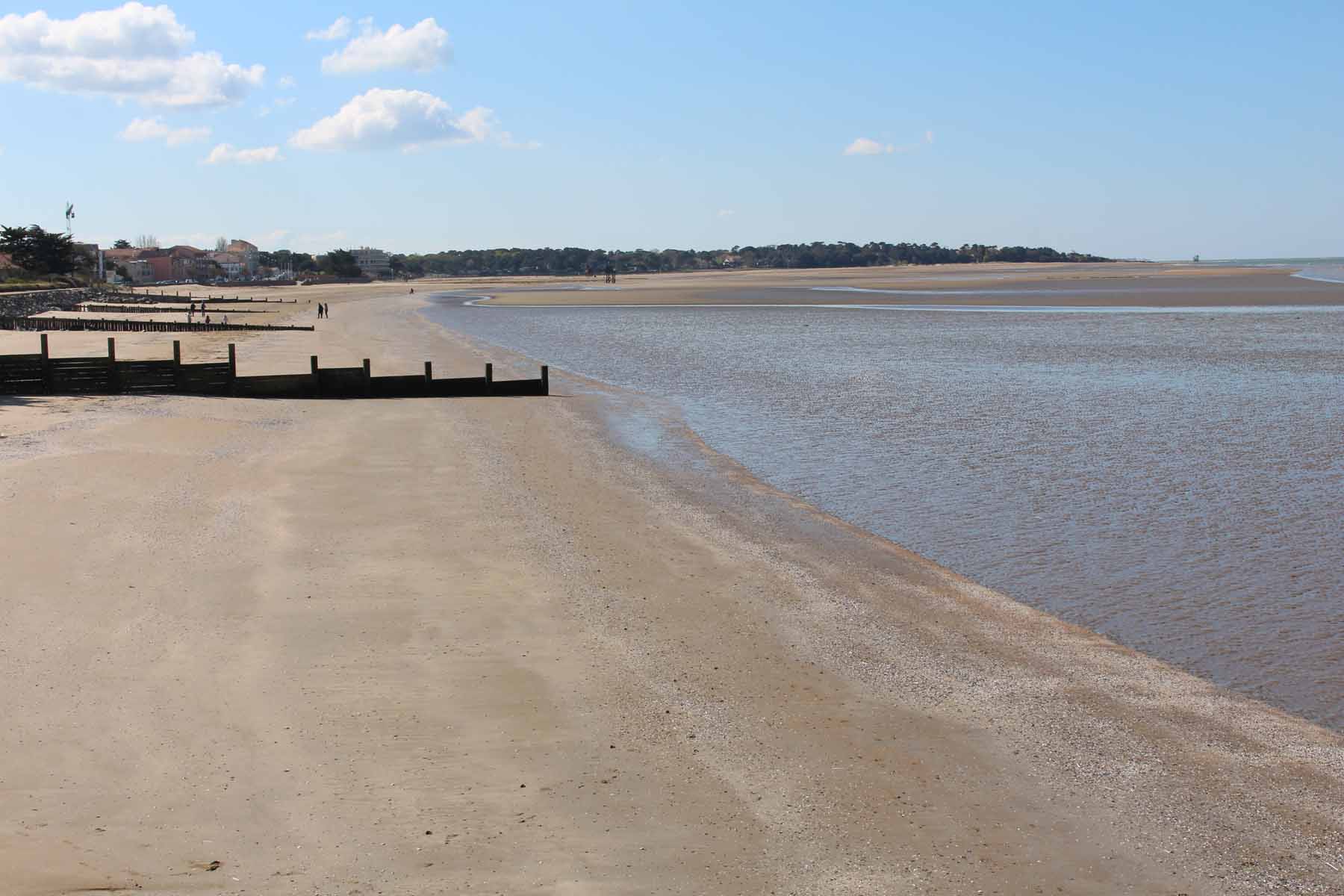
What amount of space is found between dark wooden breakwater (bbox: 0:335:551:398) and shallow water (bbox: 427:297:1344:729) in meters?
5.63

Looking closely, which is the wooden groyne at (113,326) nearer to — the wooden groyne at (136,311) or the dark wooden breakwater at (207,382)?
the wooden groyne at (136,311)

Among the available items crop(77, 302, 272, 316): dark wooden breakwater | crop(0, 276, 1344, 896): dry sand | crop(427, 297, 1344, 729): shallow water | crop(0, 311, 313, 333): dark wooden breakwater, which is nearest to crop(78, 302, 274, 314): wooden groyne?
crop(77, 302, 272, 316): dark wooden breakwater

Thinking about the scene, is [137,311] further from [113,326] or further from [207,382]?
[207,382]

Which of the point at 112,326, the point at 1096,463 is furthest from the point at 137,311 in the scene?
the point at 1096,463

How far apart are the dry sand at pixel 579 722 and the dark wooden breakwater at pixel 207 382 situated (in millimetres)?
12166

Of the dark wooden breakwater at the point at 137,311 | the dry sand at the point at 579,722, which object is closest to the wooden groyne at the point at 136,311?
the dark wooden breakwater at the point at 137,311

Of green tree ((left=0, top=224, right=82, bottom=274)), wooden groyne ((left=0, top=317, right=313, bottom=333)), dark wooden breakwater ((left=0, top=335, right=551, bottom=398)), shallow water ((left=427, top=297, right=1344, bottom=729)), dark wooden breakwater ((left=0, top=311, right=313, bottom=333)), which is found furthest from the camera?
green tree ((left=0, top=224, right=82, bottom=274))

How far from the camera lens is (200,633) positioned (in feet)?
31.5

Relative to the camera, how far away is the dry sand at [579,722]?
6.14 metres

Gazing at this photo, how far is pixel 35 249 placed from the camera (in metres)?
119

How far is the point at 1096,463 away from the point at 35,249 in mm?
124266

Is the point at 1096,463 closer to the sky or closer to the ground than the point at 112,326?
closer to the ground

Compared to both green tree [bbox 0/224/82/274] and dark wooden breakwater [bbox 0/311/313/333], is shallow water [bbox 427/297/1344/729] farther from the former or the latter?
green tree [bbox 0/224/82/274]

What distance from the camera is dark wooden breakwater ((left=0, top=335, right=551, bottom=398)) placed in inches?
1017
